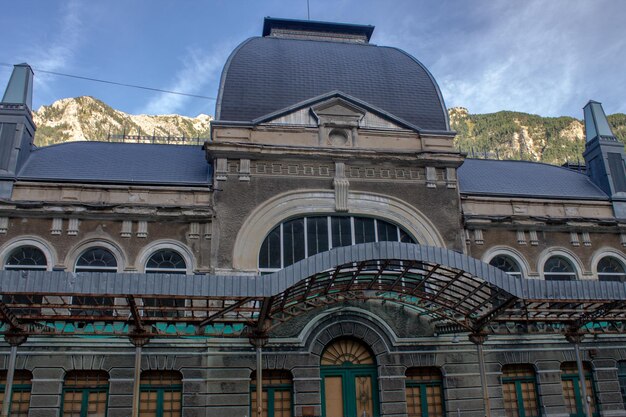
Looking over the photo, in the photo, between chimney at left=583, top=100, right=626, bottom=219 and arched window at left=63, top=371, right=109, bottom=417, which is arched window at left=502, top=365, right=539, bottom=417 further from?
arched window at left=63, top=371, right=109, bottom=417

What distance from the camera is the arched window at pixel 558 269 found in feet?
80.6

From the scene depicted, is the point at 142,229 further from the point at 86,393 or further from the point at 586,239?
the point at 586,239

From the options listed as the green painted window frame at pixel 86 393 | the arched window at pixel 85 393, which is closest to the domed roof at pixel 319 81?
the arched window at pixel 85 393

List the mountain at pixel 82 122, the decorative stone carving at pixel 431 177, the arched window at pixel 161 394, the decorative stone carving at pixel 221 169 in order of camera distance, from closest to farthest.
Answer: the arched window at pixel 161 394
the decorative stone carving at pixel 221 169
the decorative stone carving at pixel 431 177
the mountain at pixel 82 122

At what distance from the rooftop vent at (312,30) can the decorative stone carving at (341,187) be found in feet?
35.6

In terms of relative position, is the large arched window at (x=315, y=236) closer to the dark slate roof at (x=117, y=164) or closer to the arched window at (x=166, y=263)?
the arched window at (x=166, y=263)

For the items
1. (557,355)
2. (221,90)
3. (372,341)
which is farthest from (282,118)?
(557,355)

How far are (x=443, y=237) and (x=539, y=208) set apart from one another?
5.06 metres

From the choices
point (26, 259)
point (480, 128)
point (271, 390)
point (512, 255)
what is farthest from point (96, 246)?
point (480, 128)

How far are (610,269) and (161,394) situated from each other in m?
18.8

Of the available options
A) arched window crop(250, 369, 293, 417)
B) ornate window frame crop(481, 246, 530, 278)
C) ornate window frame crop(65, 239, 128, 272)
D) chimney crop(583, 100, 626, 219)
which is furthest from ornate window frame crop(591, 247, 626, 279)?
ornate window frame crop(65, 239, 128, 272)

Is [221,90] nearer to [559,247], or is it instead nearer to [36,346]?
[36,346]

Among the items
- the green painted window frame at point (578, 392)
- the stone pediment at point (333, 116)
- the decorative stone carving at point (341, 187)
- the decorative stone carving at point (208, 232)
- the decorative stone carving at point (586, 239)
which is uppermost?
the stone pediment at point (333, 116)

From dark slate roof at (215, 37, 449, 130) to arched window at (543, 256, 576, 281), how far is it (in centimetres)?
703
